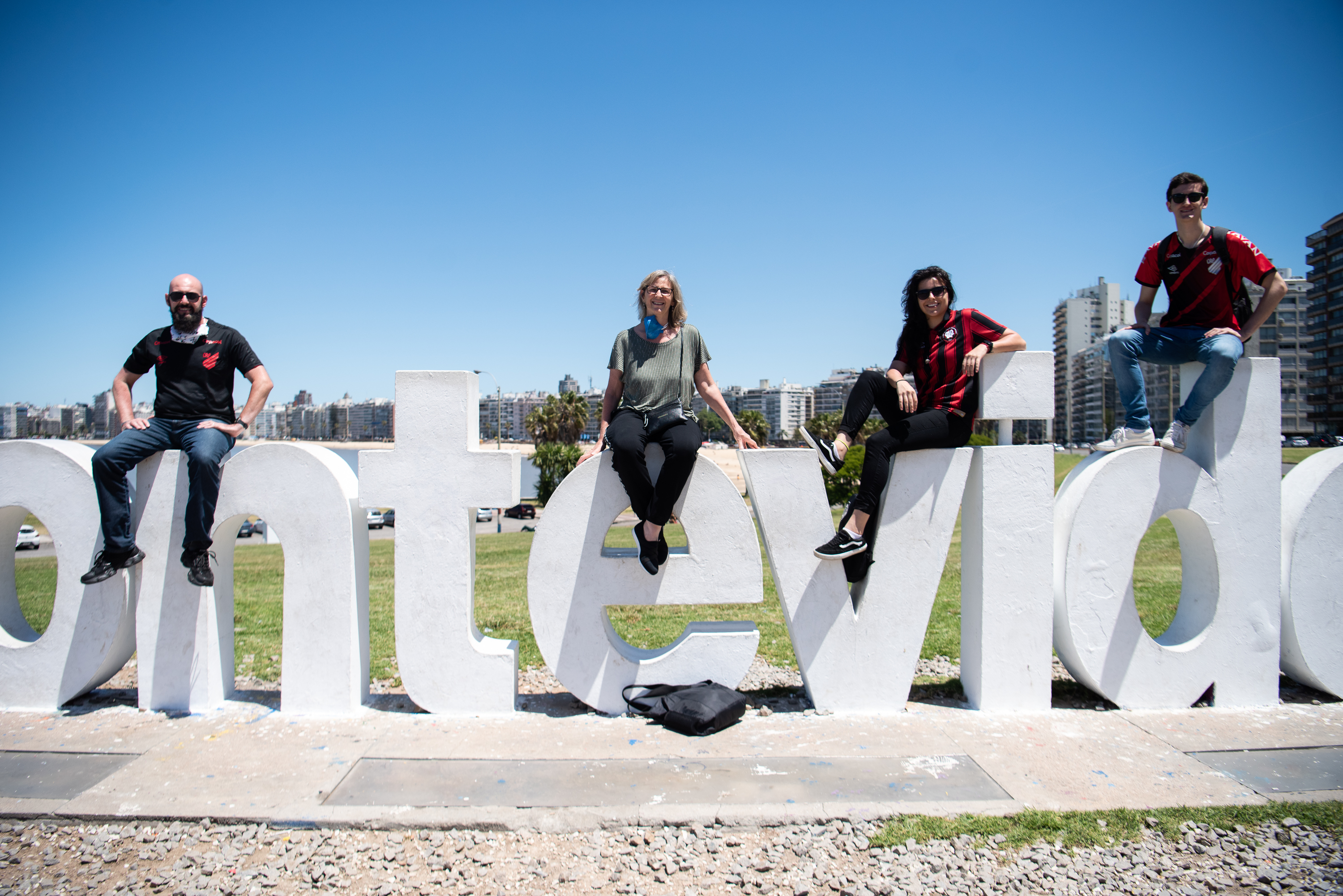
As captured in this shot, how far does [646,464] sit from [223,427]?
3.01m

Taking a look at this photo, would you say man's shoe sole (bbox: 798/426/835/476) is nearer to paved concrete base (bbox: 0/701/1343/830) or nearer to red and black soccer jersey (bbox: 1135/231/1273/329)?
paved concrete base (bbox: 0/701/1343/830)

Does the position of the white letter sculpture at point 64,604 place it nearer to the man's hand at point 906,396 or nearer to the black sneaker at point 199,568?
the black sneaker at point 199,568

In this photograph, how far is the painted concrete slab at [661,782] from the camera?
358 centimetres

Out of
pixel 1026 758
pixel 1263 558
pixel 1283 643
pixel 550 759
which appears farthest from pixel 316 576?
pixel 1283 643

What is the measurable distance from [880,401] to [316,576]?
13.7 feet

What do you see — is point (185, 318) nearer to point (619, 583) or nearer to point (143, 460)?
point (143, 460)

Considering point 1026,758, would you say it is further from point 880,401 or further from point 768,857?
point 880,401

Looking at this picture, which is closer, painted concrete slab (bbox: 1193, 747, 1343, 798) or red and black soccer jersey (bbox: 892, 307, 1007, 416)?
painted concrete slab (bbox: 1193, 747, 1343, 798)

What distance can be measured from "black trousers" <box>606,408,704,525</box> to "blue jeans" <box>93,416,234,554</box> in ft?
8.95

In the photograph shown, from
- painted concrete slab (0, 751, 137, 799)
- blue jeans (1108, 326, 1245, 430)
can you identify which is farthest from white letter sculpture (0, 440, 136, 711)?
blue jeans (1108, 326, 1245, 430)

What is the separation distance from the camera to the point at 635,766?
3.99 m

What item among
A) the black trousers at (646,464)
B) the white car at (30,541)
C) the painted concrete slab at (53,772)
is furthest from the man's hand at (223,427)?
the white car at (30,541)

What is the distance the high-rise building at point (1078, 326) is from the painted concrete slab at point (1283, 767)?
14853 centimetres

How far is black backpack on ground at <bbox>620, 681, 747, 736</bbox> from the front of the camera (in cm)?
445
